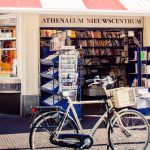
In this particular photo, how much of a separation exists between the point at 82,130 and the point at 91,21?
244 inches

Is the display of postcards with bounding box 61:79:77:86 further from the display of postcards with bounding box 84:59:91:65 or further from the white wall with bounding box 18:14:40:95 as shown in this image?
the display of postcards with bounding box 84:59:91:65

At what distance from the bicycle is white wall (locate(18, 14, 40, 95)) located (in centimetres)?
461

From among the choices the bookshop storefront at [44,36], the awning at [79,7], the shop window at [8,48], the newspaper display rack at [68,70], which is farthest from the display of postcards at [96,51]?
the awning at [79,7]

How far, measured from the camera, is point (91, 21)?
1217 centimetres

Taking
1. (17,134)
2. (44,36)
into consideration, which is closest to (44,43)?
(44,36)

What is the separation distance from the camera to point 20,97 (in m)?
11.4

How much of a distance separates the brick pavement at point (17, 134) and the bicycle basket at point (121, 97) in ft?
4.02

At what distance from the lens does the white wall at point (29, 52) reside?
1134 centimetres

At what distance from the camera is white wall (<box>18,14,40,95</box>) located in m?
11.3

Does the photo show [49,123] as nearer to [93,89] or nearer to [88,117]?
[88,117]

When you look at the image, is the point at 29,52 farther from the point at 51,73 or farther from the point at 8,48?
the point at 51,73

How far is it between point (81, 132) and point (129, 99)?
3.06 ft

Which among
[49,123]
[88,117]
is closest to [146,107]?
[88,117]

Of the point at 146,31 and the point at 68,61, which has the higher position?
the point at 146,31
